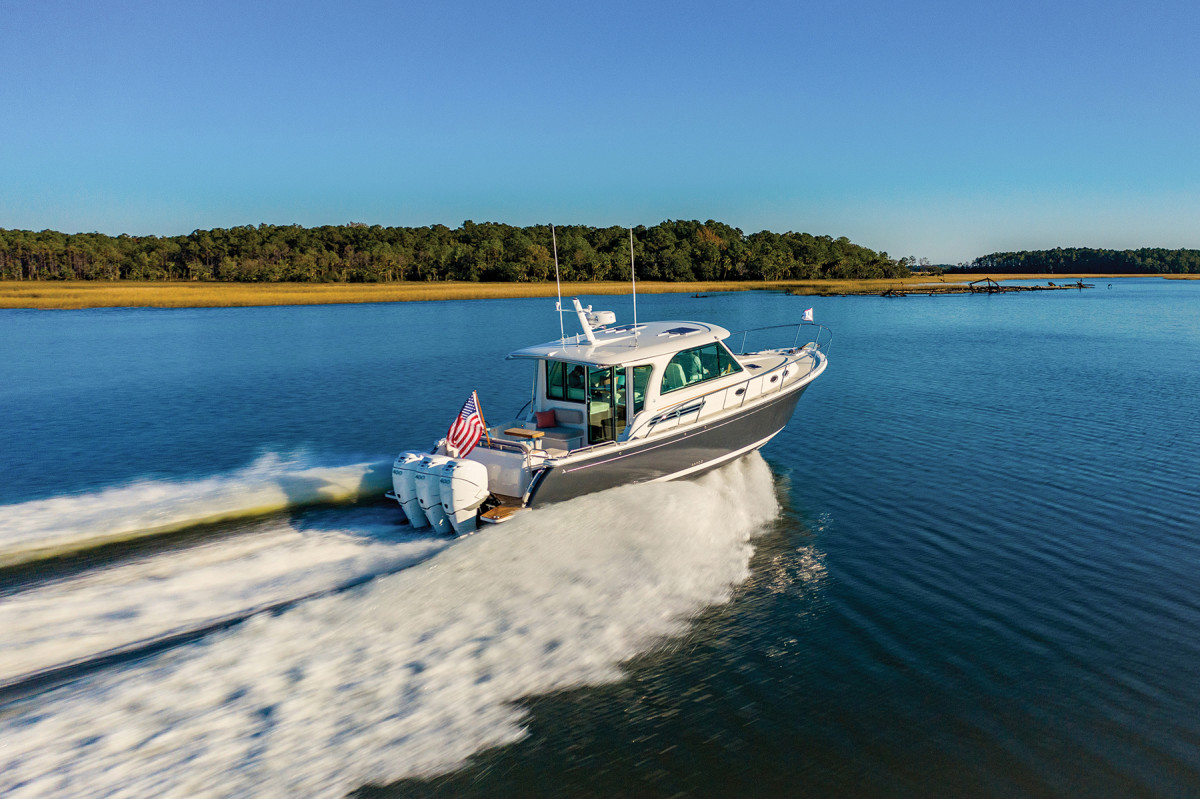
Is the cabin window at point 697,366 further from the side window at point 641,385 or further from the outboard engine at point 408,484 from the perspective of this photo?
the outboard engine at point 408,484

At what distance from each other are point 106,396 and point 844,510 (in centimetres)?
2239

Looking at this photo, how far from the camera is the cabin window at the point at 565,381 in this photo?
11.8 m

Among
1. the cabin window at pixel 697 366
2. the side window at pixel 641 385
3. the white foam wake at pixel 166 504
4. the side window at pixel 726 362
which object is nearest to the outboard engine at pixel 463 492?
the side window at pixel 641 385

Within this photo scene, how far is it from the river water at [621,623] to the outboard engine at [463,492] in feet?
1.62

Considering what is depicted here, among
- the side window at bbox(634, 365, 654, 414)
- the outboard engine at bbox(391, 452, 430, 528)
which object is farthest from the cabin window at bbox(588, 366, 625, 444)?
the outboard engine at bbox(391, 452, 430, 528)

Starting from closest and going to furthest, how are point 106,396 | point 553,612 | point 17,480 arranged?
point 553,612, point 17,480, point 106,396

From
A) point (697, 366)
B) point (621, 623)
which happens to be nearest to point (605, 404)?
point (697, 366)

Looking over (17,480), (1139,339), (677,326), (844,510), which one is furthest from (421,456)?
(1139,339)

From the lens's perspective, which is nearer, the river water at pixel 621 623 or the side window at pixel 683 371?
the river water at pixel 621 623

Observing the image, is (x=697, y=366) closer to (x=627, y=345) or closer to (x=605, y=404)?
(x=627, y=345)

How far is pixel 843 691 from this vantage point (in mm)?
6957

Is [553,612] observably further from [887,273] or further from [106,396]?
[887,273]

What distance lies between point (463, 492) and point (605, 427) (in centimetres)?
296

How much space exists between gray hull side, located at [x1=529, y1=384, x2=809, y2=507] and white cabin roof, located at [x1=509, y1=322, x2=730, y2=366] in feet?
4.61
